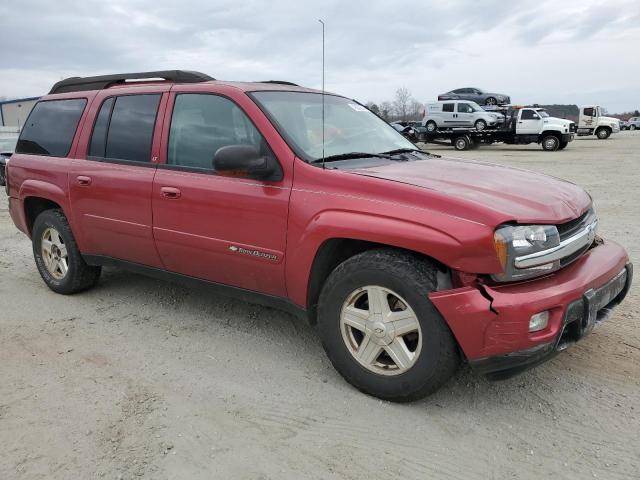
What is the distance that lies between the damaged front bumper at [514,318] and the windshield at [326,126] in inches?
50.7

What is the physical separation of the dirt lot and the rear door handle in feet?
3.38

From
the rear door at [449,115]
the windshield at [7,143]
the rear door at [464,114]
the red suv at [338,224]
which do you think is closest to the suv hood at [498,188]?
the red suv at [338,224]

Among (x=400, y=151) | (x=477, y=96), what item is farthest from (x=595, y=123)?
(x=400, y=151)

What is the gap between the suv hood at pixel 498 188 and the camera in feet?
8.79

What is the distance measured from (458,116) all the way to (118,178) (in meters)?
27.0

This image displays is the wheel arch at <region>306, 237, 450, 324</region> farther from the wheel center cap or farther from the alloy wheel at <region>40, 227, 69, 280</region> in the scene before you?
the alloy wheel at <region>40, 227, 69, 280</region>

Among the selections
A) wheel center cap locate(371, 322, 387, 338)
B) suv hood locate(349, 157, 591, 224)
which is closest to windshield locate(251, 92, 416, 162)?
suv hood locate(349, 157, 591, 224)

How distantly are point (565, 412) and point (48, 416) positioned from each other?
2759 mm

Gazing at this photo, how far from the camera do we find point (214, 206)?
136 inches

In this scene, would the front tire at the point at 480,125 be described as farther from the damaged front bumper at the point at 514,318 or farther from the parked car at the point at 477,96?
the damaged front bumper at the point at 514,318

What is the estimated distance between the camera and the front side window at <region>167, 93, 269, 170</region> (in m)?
3.48

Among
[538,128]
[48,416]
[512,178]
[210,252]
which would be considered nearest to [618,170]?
[538,128]

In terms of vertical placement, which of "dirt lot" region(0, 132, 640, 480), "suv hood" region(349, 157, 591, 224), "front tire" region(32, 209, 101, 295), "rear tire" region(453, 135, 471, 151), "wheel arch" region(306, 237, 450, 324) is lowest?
"rear tire" region(453, 135, 471, 151)

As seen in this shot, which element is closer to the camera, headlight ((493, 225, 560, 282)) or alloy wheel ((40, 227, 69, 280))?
headlight ((493, 225, 560, 282))
